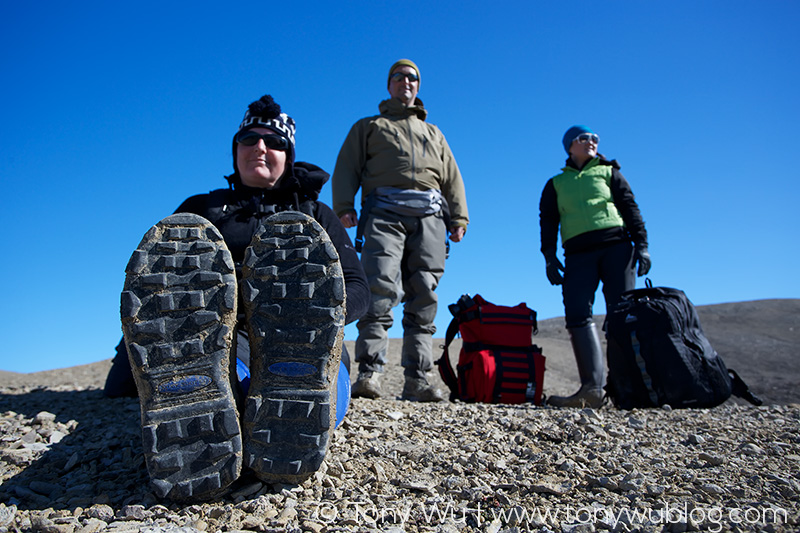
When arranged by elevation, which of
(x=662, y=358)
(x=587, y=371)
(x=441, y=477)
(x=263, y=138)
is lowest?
(x=441, y=477)

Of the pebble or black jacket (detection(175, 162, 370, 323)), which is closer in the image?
the pebble

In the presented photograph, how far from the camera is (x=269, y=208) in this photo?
266 cm

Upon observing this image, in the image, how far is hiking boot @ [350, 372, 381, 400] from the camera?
148 inches

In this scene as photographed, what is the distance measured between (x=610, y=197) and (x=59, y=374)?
870 centimetres

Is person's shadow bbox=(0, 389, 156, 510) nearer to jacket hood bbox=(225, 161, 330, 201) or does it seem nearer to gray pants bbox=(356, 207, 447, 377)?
jacket hood bbox=(225, 161, 330, 201)

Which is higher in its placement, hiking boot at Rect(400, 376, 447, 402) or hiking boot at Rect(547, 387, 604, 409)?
hiking boot at Rect(400, 376, 447, 402)

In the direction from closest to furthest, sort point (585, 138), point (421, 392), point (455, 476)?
point (455, 476)
point (421, 392)
point (585, 138)

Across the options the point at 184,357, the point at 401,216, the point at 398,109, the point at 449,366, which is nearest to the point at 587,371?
the point at 449,366

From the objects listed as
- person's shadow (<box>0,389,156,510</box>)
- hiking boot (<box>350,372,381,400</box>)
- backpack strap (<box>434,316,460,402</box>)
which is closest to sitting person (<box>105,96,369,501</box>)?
person's shadow (<box>0,389,156,510</box>)

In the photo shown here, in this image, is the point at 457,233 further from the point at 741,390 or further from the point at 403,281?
the point at 741,390

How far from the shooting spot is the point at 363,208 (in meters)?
4.27

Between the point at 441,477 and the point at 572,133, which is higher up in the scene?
the point at 572,133

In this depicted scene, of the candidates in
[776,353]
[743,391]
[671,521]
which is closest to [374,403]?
[671,521]

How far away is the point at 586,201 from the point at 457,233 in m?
1.07
